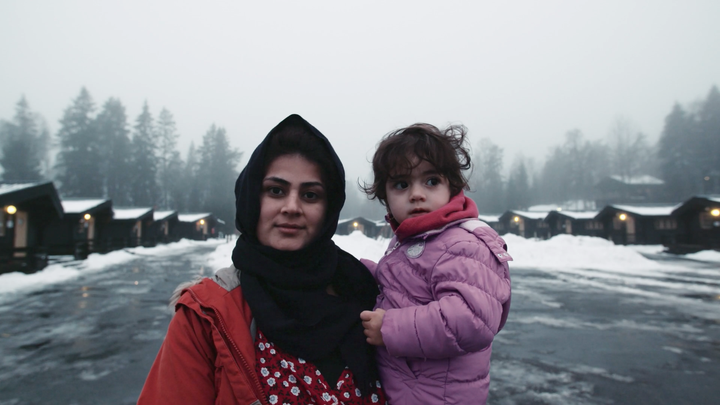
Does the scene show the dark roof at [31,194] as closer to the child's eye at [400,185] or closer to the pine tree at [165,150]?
the child's eye at [400,185]

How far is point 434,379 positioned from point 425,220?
2.86 ft

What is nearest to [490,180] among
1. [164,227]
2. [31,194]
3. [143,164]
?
[164,227]

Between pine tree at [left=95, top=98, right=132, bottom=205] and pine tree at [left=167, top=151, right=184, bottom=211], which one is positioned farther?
pine tree at [left=167, top=151, right=184, bottom=211]

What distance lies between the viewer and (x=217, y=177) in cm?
7138

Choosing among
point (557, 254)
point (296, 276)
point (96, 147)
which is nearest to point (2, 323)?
point (296, 276)

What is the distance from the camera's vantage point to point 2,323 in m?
8.83

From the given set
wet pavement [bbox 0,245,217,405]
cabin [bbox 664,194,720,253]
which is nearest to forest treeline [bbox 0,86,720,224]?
cabin [bbox 664,194,720,253]

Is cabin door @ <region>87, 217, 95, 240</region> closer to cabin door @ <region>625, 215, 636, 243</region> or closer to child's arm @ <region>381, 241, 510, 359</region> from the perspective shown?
child's arm @ <region>381, 241, 510, 359</region>

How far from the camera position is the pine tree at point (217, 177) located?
71062 millimetres

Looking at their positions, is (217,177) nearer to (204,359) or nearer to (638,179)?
(204,359)

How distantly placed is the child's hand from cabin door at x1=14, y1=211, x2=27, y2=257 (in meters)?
28.2

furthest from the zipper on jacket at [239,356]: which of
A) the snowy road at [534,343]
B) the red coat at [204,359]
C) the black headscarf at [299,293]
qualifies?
the snowy road at [534,343]

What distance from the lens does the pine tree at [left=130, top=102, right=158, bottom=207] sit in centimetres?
6019

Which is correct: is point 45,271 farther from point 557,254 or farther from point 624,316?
point 557,254
